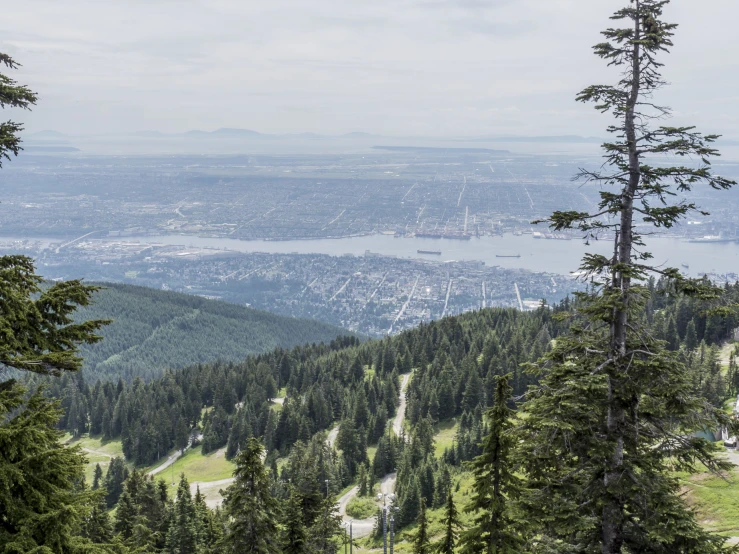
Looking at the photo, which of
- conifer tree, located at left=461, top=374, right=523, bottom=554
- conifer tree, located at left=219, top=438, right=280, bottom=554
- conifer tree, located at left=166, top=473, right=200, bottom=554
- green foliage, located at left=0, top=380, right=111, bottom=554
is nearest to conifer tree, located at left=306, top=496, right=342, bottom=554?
conifer tree, located at left=219, top=438, right=280, bottom=554

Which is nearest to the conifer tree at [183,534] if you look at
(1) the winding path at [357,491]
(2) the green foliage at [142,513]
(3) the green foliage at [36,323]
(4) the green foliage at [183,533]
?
(4) the green foliage at [183,533]

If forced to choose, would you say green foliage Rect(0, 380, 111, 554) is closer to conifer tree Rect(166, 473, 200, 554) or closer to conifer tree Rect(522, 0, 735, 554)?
→ conifer tree Rect(522, 0, 735, 554)

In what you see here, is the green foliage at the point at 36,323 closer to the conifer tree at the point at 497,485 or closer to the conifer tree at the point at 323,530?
the conifer tree at the point at 497,485

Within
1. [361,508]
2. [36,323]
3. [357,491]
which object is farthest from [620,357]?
[357,491]

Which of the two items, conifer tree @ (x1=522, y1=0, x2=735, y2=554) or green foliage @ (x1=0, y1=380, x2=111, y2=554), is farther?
conifer tree @ (x1=522, y1=0, x2=735, y2=554)

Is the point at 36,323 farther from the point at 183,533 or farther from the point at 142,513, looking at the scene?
the point at 142,513
